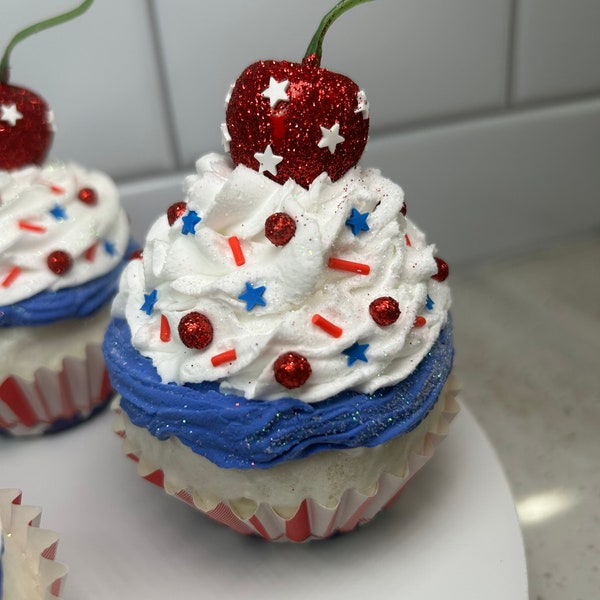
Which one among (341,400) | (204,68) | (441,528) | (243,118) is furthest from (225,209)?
(204,68)

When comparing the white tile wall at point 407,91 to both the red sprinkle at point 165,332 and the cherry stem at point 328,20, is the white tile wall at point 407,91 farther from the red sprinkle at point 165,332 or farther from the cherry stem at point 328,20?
the red sprinkle at point 165,332

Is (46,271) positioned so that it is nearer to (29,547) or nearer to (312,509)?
(29,547)

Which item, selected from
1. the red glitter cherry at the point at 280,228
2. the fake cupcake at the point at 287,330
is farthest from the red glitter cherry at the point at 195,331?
the red glitter cherry at the point at 280,228

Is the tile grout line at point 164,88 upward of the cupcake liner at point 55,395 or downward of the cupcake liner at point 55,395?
upward

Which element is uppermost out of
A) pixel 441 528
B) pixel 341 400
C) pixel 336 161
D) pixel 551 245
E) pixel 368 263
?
pixel 336 161

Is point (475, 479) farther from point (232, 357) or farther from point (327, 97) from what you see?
point (327, 97)

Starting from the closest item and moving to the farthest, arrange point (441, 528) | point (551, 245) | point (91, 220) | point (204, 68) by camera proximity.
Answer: point (441, 528), point (91, 220), point (204, 68), point (551, 245)
